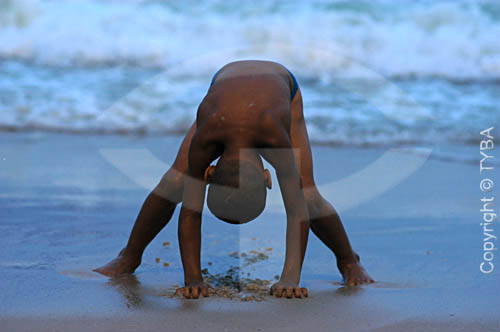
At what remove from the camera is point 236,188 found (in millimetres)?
2879

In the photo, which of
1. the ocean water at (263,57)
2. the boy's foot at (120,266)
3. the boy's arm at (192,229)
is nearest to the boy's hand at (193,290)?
the boy's arm at (192,229)

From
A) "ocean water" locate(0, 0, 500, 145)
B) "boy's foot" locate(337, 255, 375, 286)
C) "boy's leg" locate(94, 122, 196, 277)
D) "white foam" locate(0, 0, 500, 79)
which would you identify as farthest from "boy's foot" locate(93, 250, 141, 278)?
"white foam" locate(0, 0, 500, 79)

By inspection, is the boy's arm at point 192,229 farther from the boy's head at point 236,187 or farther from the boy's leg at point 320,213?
the boy's leg at point 320,213

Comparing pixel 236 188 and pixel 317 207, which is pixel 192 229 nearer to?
pixel 236 188

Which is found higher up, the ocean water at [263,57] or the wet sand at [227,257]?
the ocean water at [263,57]

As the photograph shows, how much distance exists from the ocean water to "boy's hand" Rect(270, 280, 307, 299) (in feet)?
14.8

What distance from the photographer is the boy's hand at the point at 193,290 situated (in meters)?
2.98

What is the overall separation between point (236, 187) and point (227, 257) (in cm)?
101

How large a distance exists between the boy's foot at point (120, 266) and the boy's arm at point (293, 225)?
0.79 m

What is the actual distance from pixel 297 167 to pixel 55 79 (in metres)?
7.34

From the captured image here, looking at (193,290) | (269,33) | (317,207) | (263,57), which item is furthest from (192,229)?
(269,33)

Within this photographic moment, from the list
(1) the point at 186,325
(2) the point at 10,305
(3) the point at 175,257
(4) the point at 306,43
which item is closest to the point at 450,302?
(1) the point at 186,325

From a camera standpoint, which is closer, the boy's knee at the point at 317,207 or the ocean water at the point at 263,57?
the boy's knee at the point at 317,207

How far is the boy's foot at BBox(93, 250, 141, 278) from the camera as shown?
11.1 ft
